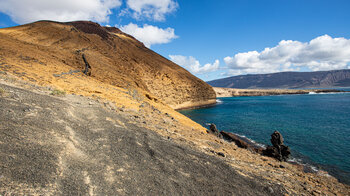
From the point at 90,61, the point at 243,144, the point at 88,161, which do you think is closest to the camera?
the point at 88,161

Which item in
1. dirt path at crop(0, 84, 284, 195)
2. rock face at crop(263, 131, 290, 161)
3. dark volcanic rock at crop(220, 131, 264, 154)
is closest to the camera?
dirt path at crop(0, 84, 284, 195)

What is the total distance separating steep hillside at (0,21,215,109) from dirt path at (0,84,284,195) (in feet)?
34.1

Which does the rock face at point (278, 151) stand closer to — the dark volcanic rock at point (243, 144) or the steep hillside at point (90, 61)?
the dark volcanic rock at point (243, 144)

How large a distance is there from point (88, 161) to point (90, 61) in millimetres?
27489

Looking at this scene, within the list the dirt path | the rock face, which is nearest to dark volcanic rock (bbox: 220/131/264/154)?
the rock face

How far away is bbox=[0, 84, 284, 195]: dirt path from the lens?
4.14 m

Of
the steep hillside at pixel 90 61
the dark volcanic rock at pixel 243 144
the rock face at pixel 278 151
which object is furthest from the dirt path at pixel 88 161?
the steep hillside at pixel 90 61

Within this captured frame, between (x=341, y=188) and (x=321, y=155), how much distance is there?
6507 millimetres

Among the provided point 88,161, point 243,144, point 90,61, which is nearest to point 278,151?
point 243,144

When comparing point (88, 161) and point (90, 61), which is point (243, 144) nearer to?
point (88, 161)

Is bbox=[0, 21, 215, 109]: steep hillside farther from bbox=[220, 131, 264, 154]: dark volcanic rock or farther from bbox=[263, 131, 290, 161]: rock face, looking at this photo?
bbox=[263, 131, 290, 161]: rock face

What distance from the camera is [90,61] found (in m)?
28.7

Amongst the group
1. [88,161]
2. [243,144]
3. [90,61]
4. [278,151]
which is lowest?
[243,144]

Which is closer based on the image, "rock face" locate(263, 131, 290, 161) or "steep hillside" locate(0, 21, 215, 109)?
"rock face" locate(263, 131, 290, 161)
